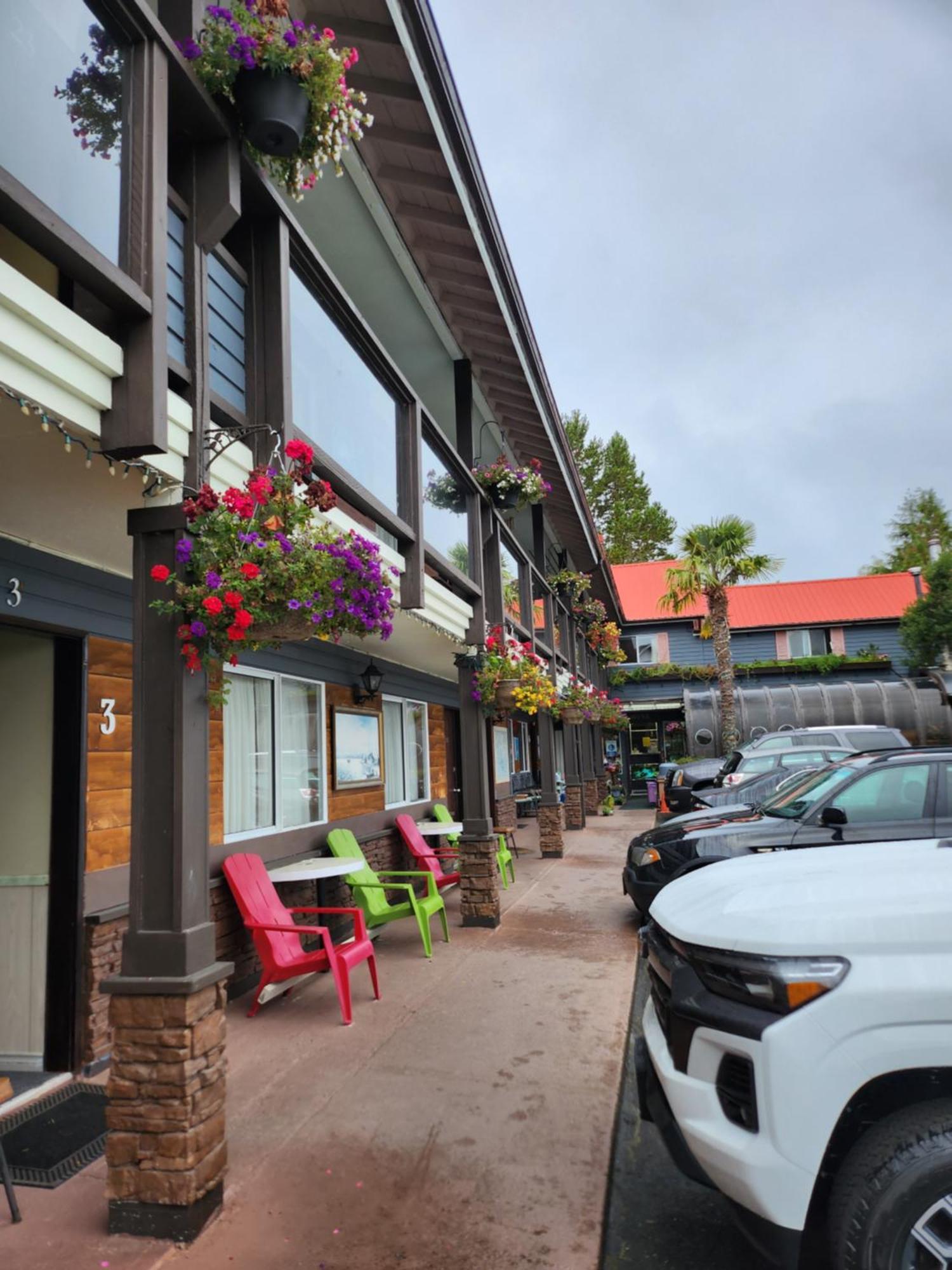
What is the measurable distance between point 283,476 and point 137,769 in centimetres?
134

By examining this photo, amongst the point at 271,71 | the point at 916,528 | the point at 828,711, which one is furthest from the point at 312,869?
the point at 916,528

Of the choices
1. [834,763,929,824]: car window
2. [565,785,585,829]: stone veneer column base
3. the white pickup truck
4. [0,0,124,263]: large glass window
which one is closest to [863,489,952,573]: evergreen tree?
[565,785,585,829]: stone veneer column base

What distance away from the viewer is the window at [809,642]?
29.0 metres

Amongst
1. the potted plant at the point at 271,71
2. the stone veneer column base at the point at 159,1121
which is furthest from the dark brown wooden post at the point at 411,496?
the stone veneer column base at the point at 159,1121

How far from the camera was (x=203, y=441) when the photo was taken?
3422mm

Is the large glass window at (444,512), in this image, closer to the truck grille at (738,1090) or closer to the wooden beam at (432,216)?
the wooden beam at (432,216)

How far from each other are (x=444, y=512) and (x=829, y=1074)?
6.16 metres

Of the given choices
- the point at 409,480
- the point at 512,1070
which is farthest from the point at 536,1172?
the point at 409,480

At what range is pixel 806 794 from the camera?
7102 millimetres

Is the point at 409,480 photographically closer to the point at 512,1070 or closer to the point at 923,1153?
the point at 512,1070

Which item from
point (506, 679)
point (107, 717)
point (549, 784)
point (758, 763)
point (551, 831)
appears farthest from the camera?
point (758, 763)

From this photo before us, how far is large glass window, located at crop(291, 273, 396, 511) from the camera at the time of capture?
15.4 ft

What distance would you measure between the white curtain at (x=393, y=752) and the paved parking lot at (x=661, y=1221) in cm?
626

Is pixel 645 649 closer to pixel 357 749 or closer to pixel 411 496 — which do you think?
pixel 357 749
